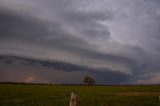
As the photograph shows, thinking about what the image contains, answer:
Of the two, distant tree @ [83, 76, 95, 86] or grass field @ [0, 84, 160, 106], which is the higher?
distant tree @ [83, 76, 95, 86]

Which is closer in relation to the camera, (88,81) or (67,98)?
(67,98)

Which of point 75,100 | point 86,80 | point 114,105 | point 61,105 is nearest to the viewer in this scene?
point 75,100

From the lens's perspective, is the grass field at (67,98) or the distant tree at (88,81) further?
the distant tree at (88,81)

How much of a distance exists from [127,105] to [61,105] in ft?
26.3

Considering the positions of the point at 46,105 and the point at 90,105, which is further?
the point at 90,105

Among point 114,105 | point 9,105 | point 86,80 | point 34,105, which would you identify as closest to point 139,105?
point 114,105

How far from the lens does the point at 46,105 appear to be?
26859 millimetres

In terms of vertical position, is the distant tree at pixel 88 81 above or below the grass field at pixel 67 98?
above

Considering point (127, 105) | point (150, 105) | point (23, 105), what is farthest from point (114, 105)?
point (23, 105)

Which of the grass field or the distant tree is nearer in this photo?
the grass field

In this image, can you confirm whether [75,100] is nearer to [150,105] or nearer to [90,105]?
[90,105]

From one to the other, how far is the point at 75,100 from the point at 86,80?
169674 mm

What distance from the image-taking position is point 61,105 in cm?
2803

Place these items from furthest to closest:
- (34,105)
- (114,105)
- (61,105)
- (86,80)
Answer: (86,80)
(114,105)
(61,105)
(34,105)
